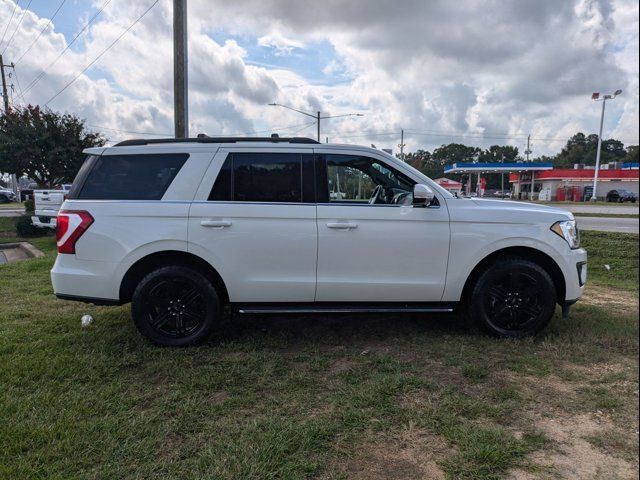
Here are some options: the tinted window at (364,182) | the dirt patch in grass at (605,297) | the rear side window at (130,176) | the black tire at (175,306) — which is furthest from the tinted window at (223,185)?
the dirt patch in grass at (605,297)

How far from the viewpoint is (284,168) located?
4238mm

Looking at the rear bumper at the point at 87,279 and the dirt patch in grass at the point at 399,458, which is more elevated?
the rear bumper at the point at 87,279

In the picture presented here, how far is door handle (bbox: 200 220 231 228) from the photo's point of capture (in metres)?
4.02

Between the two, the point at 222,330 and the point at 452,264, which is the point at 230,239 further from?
the point at 452,264

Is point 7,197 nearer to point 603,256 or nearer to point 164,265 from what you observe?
point 164,265

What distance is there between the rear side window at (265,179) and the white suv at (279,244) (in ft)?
0.03

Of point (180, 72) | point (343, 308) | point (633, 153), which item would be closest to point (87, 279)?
point (343, 308)

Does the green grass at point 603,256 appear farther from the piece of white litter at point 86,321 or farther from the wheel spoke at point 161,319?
the piece of white litter at point 86,321

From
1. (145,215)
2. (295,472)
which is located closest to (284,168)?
(145,215)

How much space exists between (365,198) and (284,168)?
0.90 metres

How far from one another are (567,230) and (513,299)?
832 millimetres

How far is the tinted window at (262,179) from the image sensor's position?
13.6ft

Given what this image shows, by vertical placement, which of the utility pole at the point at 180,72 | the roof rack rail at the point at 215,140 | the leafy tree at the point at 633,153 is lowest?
the leafy tree at the point at 633,153

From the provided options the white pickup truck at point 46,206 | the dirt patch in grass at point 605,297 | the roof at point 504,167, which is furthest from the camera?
the roof at point 504,167
